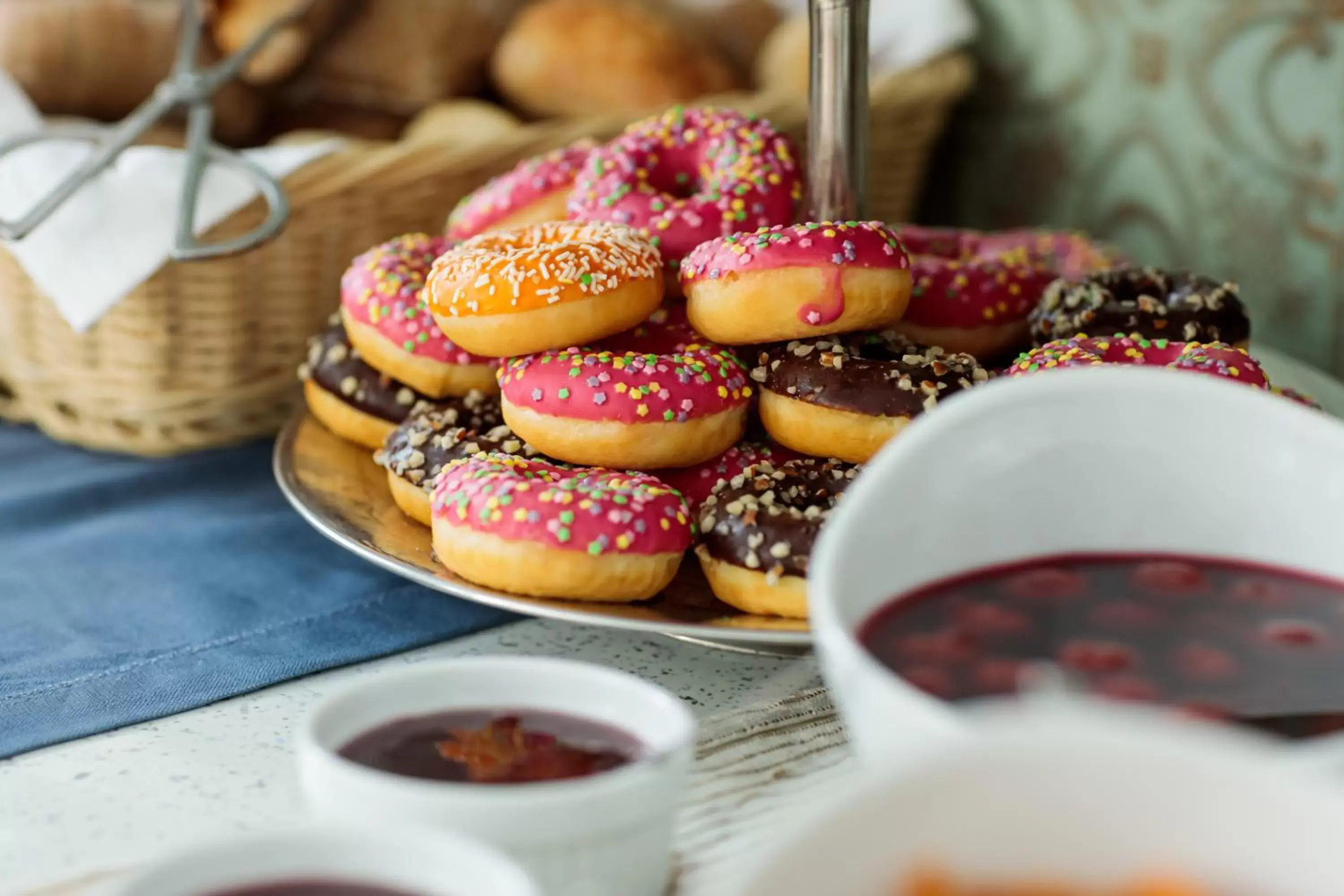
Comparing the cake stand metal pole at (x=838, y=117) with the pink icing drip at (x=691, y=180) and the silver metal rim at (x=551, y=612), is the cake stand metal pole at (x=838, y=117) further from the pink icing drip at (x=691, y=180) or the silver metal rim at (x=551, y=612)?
the silver metal rim at (x=551, y=612)

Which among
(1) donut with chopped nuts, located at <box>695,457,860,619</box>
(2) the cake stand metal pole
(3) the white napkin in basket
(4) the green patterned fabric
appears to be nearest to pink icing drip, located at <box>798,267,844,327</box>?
(1) donut with chopped nuts, located at <box>695,457,860,619</box>

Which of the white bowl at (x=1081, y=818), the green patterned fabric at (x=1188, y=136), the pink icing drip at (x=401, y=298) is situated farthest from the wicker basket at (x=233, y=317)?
the white bowl at (x=1081, y=818)

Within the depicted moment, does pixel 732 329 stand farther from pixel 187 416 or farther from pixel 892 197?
pixel 892 197

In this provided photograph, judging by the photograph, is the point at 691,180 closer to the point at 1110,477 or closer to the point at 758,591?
the point at 758,591

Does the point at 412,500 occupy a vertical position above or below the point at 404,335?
below

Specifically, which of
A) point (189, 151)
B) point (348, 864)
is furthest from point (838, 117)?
point (348, 864)
